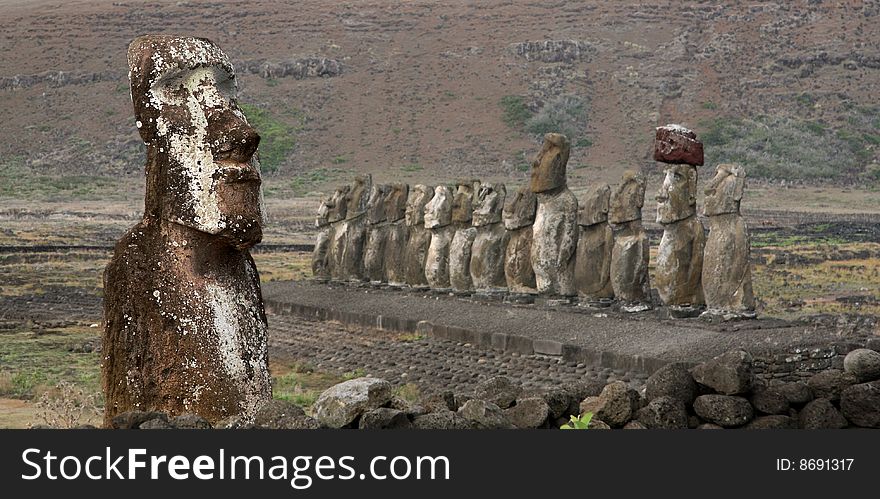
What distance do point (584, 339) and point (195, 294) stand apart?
8.91m

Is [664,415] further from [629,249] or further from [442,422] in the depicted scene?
[629,249]

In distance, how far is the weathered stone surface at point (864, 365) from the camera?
8.99 m

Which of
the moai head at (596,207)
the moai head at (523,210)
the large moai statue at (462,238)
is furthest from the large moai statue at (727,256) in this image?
the large moai statue at (462,238)

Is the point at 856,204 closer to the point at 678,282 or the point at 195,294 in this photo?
the point at 678,282

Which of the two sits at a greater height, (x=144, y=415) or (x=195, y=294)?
(x=195, y=294)

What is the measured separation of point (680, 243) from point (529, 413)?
27.2ft

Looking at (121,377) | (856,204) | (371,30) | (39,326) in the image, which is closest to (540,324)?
(39,326)

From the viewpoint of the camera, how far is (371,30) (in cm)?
9162

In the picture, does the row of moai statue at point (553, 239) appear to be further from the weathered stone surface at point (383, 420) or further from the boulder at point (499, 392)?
the weathered stone surface at point (383, 420)

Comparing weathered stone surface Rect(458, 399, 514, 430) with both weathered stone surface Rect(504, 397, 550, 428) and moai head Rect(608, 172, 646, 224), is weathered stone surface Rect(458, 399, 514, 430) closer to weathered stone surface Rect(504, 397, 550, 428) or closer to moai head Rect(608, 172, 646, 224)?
weathered stone surface Rect(504, 397, 550, 428)

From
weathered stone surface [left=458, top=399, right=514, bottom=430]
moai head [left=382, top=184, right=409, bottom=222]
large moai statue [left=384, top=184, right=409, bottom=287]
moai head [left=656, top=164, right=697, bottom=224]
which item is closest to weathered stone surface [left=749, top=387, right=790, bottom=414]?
weathered stone surface [left=458, top=399, right=514, bottom=430]

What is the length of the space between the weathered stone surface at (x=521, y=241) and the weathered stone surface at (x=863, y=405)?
1057 cm

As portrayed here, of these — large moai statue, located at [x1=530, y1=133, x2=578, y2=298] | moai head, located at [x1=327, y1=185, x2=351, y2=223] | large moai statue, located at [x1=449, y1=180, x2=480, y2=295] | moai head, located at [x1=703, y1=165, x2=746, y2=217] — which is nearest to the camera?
moai head, located at [x1=703, y1=165, x2=746, y2=217]

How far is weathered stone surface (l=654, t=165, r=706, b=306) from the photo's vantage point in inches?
633
